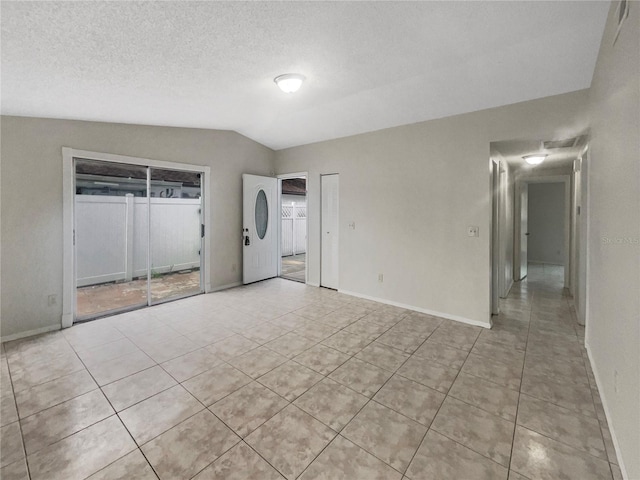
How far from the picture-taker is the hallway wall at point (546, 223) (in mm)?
7875

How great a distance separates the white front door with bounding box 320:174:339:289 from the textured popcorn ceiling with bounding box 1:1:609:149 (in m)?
1.67

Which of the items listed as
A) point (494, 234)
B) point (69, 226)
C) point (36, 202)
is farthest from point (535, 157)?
point (36, 202)

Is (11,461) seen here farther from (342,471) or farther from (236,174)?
(236,174)

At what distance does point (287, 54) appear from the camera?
240 cm

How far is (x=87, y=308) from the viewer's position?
407 centimetres

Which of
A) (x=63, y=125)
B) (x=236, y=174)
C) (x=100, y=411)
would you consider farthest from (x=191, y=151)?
(x=100, y=411)

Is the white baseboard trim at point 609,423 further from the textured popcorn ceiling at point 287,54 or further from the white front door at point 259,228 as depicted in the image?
the white front door at point 259,228

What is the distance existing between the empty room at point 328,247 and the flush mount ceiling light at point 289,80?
2 centimetres

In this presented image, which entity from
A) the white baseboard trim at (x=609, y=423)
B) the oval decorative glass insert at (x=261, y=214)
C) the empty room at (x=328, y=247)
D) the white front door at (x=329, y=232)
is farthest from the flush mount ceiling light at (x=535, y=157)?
the oval decorative glass insert at (x=261, y=214)

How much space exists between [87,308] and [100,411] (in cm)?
278

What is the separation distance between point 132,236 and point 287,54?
15.4 ft

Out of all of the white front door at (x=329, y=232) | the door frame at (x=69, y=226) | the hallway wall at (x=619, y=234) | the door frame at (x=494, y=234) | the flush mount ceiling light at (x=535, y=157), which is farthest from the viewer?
the white front door at (x=329, y=232)

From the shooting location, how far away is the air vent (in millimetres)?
3305

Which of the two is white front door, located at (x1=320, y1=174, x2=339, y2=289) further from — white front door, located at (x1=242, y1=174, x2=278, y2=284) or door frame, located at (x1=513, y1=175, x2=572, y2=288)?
door frame, located at (x1=513, y1=175, x2=572, y2=288)
